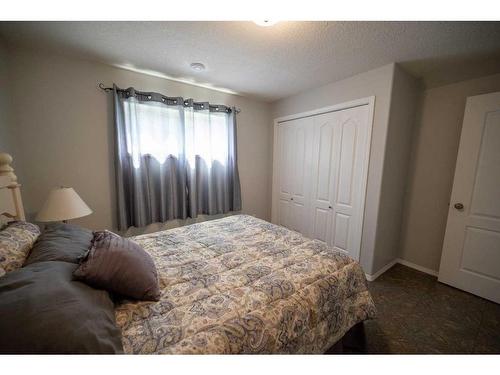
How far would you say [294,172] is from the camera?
10.2 ft

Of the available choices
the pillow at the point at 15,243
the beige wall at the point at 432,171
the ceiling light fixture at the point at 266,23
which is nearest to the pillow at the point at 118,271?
the pillow at the point at 15,243

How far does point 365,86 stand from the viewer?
85.7 inches

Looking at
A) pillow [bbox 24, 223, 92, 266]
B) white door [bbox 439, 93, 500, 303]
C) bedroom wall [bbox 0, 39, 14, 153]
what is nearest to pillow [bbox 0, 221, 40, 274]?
pillow [bbox 24, 223, 92, 266]

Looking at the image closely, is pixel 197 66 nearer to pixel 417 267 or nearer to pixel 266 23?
pixel 266 23

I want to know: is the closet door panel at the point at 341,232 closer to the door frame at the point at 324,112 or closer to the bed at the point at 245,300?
the door frame at the point at 324,112

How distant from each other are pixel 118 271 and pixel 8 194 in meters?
1.14

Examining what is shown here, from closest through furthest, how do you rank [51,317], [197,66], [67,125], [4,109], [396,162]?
[51,317] → [4,109] → [67,125] → [197,66] → [396,162]

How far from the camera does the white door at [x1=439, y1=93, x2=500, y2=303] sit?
1868 millimetres

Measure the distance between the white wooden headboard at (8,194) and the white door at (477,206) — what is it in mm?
3881

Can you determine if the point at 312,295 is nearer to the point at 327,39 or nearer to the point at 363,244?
the point at 363,244

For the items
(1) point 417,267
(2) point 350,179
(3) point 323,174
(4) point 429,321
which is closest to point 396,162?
(2) point 350,179

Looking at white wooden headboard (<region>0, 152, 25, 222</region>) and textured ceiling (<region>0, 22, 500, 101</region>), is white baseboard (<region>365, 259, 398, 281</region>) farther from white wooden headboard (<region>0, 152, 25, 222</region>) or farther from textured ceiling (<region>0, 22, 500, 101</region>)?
white wooden headboard (<region>0, 152, 25, 222</region>)

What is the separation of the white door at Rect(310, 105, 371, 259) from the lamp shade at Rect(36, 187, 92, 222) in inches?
105
